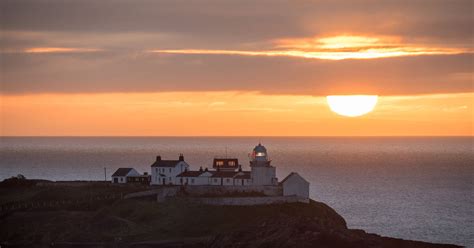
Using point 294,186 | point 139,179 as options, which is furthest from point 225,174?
point 139,179

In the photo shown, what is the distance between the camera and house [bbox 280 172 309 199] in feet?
361

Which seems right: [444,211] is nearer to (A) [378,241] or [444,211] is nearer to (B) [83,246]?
(A) [378,241]

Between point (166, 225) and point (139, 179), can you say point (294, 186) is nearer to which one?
point (166, 225)

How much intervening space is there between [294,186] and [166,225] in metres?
17.6

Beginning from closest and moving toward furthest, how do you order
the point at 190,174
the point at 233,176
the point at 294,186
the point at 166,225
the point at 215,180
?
the point at 166,225 < the point at 294,186 < the point at 233,176 < the point at 215,180 < the point at 190,174

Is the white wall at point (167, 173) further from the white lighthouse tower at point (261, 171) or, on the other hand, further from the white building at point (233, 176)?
the white lighthouse tower at point (261, 171)

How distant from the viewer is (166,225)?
99.8 meters

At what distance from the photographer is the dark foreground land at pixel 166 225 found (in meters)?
92.6

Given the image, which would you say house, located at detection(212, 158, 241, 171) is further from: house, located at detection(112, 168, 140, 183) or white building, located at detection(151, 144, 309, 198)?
house, located at detection(112, 168, 140, 183)

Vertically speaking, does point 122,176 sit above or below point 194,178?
above

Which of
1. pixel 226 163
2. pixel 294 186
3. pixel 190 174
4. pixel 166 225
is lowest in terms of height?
pixel 166 225

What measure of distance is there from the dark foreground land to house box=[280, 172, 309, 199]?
6.75 feet

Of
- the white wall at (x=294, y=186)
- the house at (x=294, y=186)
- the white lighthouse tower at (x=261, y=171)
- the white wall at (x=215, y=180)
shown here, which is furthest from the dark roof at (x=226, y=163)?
the white wall at (x=294, y=186)

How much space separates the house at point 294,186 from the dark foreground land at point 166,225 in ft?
6.75
